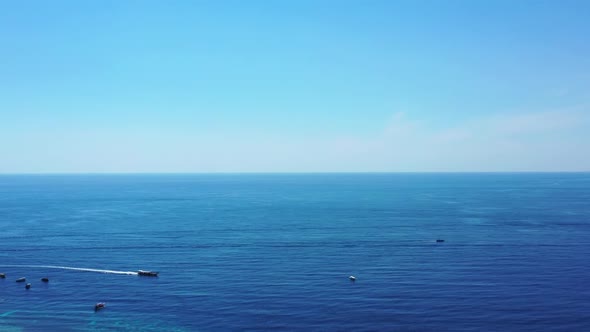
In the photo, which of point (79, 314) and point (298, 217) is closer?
point (79, 314)

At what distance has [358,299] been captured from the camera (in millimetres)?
81562

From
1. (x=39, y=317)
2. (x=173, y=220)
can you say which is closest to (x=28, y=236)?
(x=173, y=220)

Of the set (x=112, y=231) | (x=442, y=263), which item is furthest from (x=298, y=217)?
(x=442, y=263)

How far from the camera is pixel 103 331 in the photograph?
68812 millimetres

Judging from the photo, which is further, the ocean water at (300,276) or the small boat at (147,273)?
the small boat at (147,273)

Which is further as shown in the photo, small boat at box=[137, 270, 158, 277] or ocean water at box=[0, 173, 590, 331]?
small boat at box=[137, 270, 158, 277]

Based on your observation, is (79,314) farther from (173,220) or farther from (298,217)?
(298,217)

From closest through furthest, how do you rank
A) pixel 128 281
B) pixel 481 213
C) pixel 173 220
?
pixel 128 281
pixel 173 220
pixel 481 213

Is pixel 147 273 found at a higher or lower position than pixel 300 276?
higher

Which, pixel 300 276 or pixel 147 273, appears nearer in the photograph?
pixel 300 276

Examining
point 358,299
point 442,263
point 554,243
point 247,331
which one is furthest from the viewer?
point 554,243

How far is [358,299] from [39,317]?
53674mm

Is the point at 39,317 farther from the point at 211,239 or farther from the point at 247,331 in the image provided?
the point at 211,239

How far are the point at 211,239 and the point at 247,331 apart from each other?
72817 millimetres
